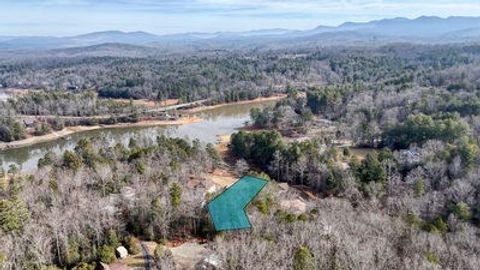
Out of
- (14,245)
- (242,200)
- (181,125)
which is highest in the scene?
(242,200)

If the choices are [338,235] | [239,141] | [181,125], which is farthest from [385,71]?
[338,235]

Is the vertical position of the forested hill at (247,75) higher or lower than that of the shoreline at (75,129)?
higher

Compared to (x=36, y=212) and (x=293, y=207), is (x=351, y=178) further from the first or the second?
→ (x=36, y=212)

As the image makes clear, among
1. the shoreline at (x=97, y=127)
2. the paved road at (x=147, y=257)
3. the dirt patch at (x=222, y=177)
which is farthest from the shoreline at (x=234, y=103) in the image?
the paved road at (x=147, y=257)

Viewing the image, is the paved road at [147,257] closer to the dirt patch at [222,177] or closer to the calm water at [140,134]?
the dirt patch at [222,177]

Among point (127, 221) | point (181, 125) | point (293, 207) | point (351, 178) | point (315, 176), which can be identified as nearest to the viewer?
point (127, 221)
